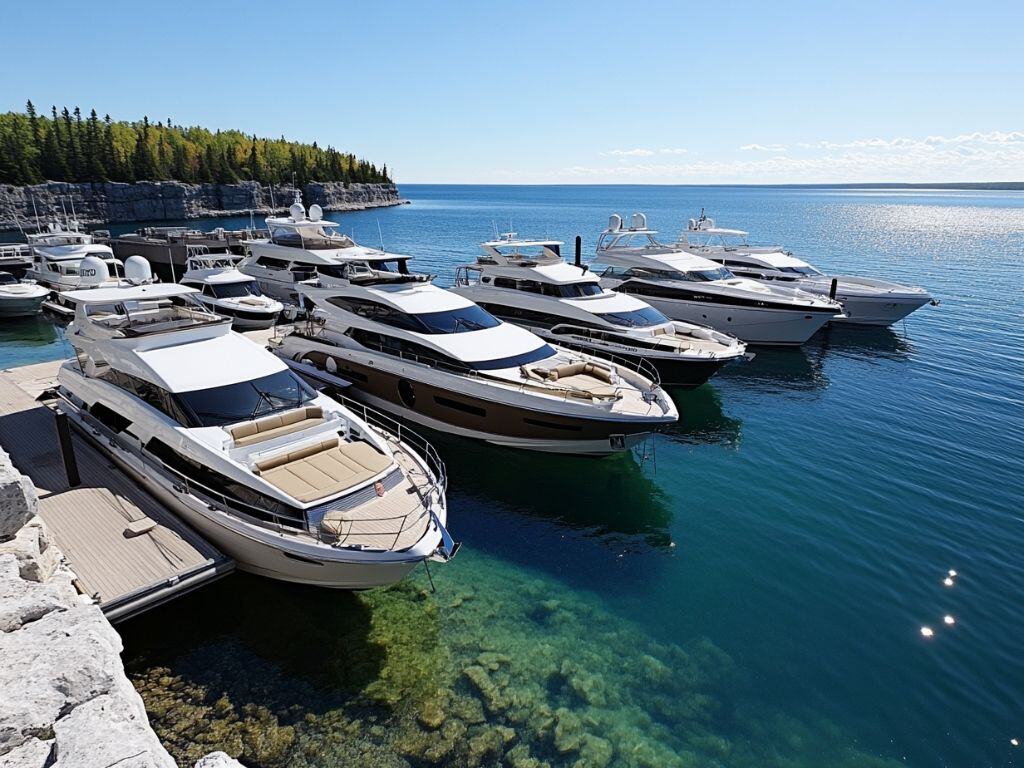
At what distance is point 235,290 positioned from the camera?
26969 mm

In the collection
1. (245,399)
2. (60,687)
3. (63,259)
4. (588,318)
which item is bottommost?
(60,687)

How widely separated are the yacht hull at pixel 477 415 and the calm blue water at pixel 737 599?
78 cm

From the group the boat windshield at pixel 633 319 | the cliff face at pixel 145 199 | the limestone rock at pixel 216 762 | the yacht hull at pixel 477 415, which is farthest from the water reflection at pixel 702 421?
the cliff face at pixel 145 199

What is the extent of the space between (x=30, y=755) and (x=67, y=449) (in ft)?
25.8

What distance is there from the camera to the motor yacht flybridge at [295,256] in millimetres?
28094

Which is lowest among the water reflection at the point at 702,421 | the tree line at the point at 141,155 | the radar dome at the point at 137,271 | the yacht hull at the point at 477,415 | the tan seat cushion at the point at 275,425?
the water reflection at the point at 702,421

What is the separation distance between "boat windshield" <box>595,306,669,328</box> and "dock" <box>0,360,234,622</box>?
15.2 metres

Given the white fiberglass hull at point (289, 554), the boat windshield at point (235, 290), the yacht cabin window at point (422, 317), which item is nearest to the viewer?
the white fiberglass hull at point (289, 554)

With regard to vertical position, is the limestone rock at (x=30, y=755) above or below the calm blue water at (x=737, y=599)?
above

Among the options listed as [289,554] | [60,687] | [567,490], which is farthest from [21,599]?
[567,490]

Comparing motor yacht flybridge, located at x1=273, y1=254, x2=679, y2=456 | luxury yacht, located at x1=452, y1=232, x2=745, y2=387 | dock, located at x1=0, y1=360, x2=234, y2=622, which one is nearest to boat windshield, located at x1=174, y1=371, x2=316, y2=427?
dock, located at x1=0, y1=360, x2=234, y2=622

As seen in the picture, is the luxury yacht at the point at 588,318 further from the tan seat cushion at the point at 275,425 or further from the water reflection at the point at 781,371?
the tan seat cushion at the point at 275,425

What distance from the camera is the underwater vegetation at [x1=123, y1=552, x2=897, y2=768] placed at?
306 inches

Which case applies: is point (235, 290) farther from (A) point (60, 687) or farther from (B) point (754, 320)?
(A) point (60, 687)
